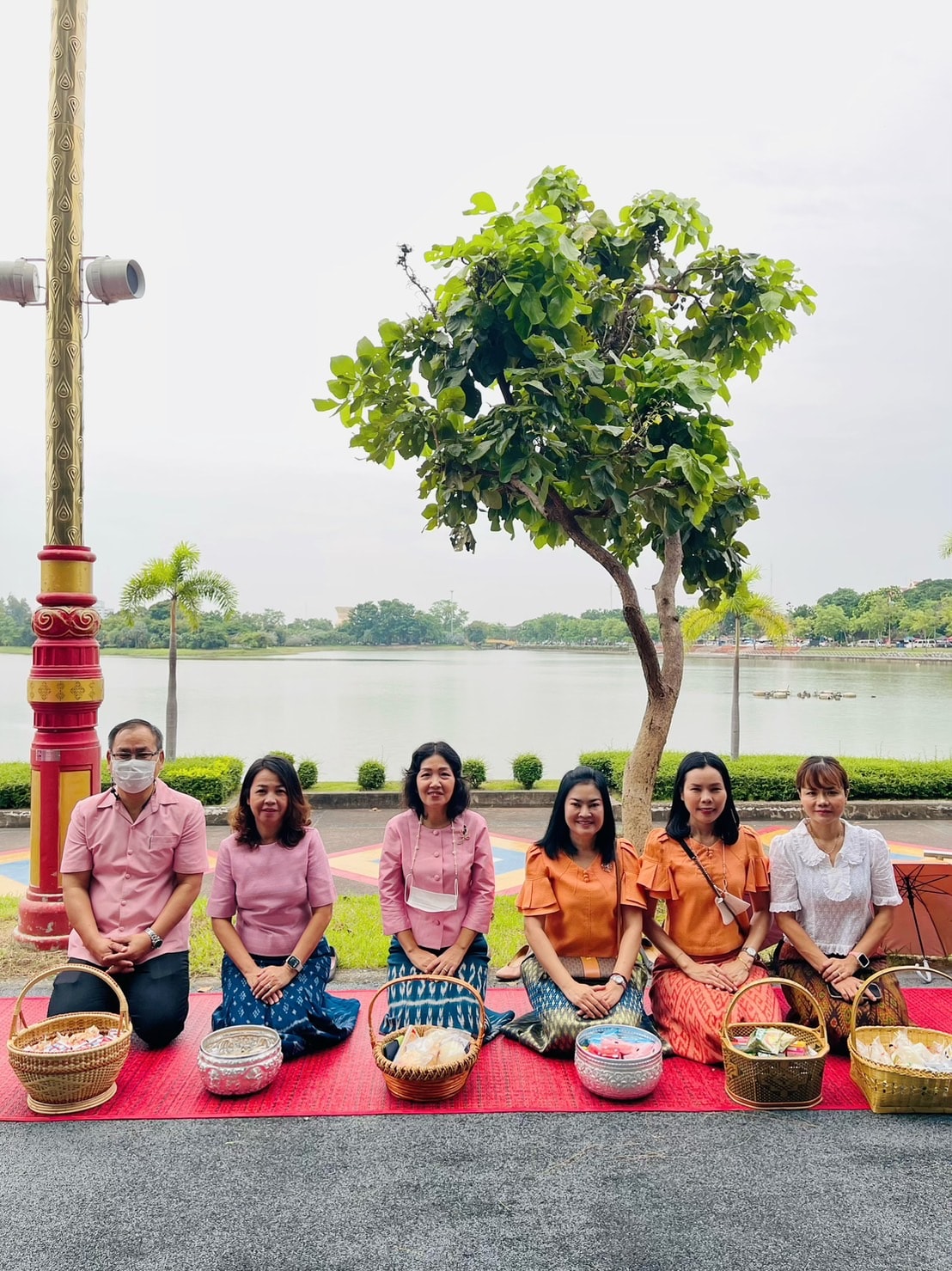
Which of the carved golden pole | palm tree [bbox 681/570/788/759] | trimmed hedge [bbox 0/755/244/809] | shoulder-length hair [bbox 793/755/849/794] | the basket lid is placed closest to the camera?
the basket lid

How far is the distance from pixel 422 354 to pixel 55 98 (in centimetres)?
261

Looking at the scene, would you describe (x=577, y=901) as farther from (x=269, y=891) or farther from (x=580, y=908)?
(x=269, y=891)

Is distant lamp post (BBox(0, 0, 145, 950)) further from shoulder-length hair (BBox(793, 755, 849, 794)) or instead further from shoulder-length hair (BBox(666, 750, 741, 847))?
shoulder-length hair (BBox(793, 755, 849, 794))

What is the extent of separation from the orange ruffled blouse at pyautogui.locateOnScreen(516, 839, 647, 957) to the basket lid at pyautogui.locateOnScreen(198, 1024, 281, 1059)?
1.11 metres

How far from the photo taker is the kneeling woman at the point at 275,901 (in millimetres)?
3938

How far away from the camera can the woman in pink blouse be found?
405 centimetres

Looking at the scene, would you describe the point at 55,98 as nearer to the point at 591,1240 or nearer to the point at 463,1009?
the point at 463,1009

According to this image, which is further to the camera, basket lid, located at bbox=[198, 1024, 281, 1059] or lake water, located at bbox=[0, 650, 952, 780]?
lake water, located at bbox=[0, 650, 952, 780]

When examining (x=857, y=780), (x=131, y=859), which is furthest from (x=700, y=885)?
(x=857, y=780)

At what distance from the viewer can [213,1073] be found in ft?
11.3

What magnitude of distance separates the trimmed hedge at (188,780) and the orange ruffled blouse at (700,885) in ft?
21.0

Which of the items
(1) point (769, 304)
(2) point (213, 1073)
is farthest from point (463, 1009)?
(1) point (769, 304)

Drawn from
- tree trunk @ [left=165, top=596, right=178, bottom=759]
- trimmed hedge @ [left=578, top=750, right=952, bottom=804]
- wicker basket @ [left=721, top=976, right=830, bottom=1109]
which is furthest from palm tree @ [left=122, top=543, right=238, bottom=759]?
wicker basket @ [left=721, top=976, right=830, bottom=1109]

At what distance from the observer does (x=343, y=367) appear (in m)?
5.24
